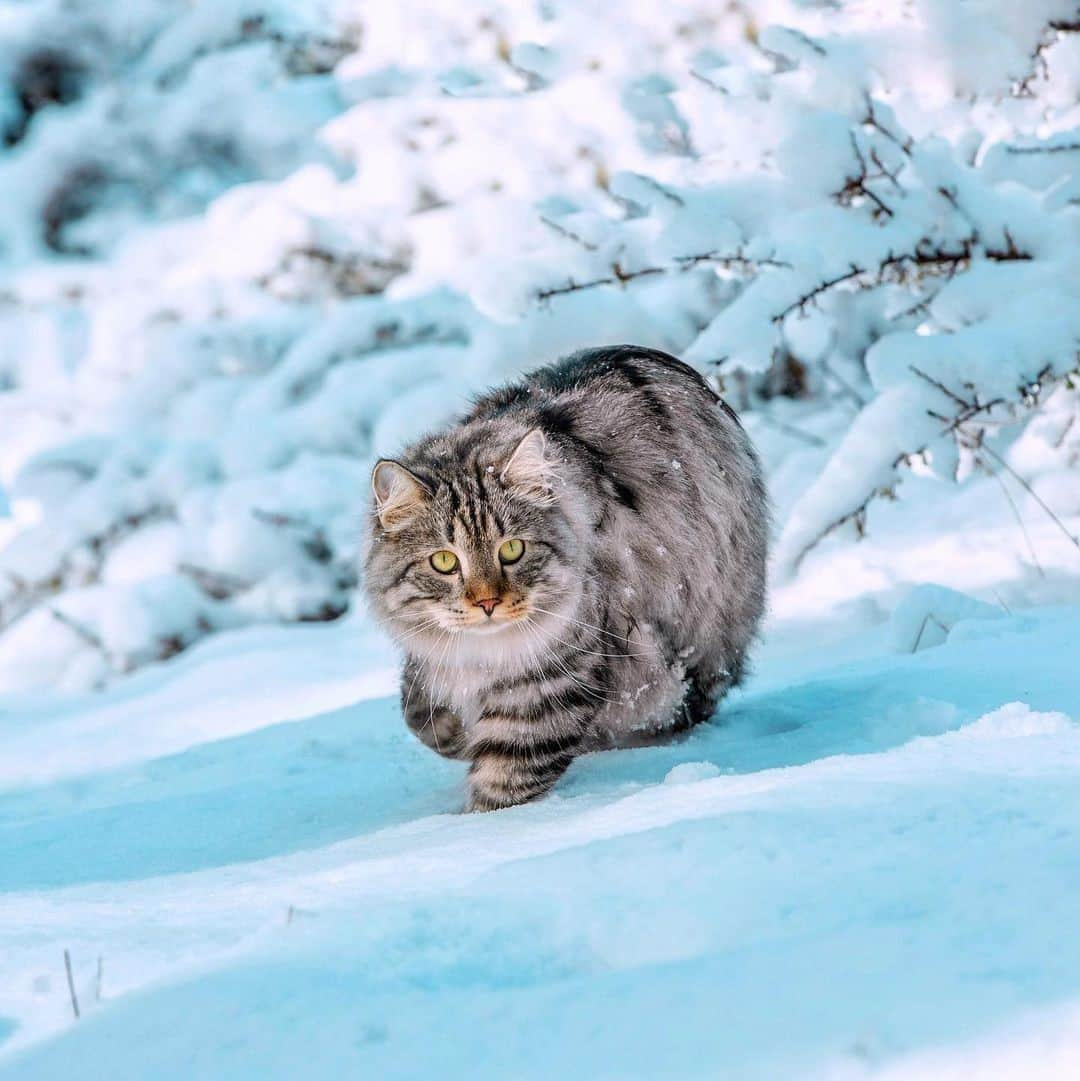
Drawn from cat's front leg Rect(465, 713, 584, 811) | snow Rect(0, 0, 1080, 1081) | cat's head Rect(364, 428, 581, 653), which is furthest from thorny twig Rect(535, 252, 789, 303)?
cat's front leg Rect(465, 713, 584, 811)

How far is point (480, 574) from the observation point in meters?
2.95

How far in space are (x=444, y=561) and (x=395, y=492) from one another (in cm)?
20

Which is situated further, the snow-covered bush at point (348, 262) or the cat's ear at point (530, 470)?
the snow-covered bush at point (348, 262)

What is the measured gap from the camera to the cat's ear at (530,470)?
2.95 metres

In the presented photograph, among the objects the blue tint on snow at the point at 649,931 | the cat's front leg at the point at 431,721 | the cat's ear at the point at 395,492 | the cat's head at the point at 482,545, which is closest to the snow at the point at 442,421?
the blue tint on snow at the point at 649,931

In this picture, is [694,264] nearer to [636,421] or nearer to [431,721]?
[636,421]

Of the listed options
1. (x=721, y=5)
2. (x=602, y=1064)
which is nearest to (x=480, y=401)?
(x=602, y=1064)

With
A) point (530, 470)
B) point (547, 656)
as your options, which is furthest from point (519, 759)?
point (530, 470)

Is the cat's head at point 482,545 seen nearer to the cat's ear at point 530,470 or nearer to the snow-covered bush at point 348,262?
the cat's ear at point 530,470

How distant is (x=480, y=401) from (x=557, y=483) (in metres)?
0.76

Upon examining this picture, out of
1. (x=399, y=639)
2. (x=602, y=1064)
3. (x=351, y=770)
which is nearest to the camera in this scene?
(x=602, y=1064)

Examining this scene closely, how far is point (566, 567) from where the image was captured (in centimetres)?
300

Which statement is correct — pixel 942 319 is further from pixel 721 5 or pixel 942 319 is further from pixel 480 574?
pixel 721 5

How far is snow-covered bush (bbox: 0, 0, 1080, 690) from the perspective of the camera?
16.5 ft
